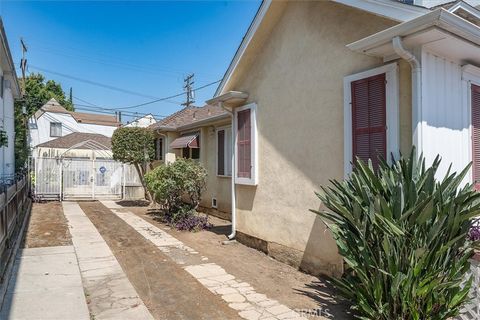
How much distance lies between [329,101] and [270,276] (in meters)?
3.17

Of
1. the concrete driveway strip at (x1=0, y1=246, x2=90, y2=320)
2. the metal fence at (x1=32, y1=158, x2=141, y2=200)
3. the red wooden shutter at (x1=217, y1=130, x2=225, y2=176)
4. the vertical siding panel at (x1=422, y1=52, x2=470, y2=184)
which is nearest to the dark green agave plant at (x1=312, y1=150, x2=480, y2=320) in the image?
the vertical siding panel at (x1=422, y1=52, x2=470, y2=184)

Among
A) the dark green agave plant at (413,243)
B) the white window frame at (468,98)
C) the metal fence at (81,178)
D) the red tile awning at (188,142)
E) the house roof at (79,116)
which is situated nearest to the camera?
the dark green agave plant at (413,243)

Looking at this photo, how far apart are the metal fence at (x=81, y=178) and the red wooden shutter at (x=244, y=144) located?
12318 millimetres

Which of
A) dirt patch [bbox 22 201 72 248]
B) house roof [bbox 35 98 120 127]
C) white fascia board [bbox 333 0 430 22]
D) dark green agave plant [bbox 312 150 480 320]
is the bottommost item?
dirt patch [bbox 22 201 72 248]

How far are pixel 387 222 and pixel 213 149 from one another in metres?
9.47

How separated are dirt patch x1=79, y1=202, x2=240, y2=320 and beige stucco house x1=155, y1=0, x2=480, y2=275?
201 centimetres

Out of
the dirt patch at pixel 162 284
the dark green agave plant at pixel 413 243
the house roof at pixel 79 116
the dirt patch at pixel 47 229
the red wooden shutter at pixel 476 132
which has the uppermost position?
the house roof at pixel 79 116

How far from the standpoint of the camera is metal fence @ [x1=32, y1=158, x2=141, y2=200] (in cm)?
1689

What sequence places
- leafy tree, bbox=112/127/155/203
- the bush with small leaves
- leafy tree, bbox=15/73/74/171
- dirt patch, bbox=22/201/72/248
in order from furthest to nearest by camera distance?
leafy tree, bbox=15/73/74/171
leafy tree, bbox=112/127/155/203
the bush with small leaves
dirt patch, bbox=22/201/72/248

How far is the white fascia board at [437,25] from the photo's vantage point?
3.58 metres

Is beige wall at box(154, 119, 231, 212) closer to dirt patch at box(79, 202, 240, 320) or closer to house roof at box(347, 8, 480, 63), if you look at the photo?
dirt patch at box(79, 202, 240, 320)

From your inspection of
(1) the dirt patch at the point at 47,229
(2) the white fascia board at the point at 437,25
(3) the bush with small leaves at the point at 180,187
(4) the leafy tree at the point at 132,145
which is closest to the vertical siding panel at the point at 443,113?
(2) the white fascia board at the point at 437,25

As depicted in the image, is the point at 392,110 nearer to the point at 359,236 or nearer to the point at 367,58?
the point at 367,58

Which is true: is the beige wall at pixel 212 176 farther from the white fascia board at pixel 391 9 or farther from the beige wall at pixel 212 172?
the white fascia board at pixel 391 9
